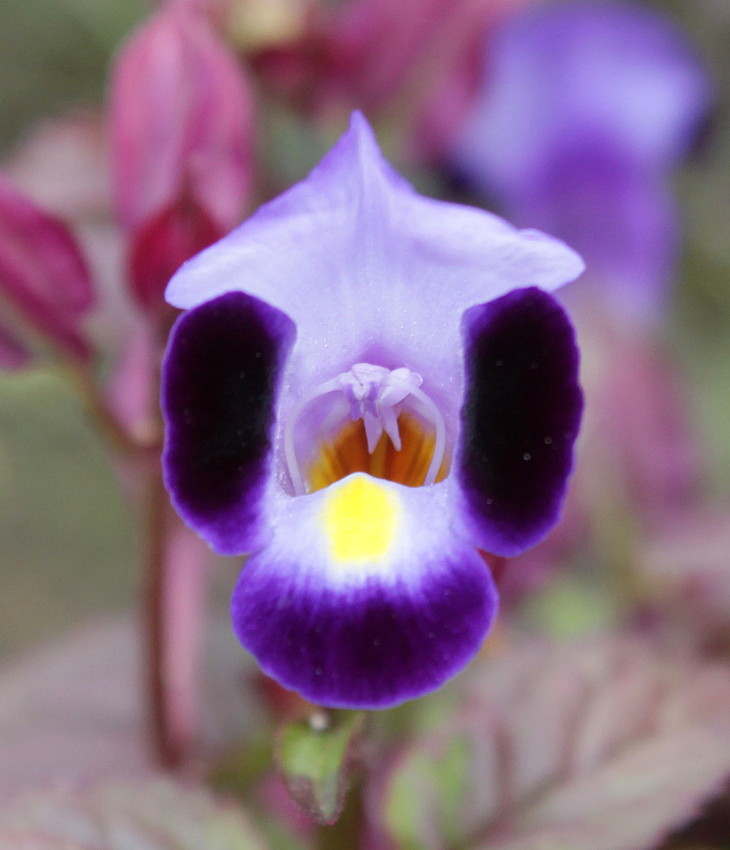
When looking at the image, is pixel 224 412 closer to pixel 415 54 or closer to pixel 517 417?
pixel 517 417

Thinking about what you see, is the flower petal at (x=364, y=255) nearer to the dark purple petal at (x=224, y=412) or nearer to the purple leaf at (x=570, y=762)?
the dark purple petal at (x=224, y=412)

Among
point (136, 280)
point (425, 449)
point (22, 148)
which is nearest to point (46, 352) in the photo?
point (136, 280)

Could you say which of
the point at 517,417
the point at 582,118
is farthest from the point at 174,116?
the point at 582,118

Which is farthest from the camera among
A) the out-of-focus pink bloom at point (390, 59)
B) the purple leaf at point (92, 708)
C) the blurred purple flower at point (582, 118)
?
the blurred purple flower at point (582, 118)

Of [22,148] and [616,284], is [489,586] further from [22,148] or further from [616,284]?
[616,284]

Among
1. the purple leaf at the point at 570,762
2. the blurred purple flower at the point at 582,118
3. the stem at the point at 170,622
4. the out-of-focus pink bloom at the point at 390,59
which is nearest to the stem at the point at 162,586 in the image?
the stem at the point at 170,622

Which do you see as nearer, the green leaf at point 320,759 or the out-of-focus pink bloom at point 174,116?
the green leaf at point 320,759

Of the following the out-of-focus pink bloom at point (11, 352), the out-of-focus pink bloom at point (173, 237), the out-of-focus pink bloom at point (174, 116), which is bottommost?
the out-of-focus pink bloom at point (11, 352)
